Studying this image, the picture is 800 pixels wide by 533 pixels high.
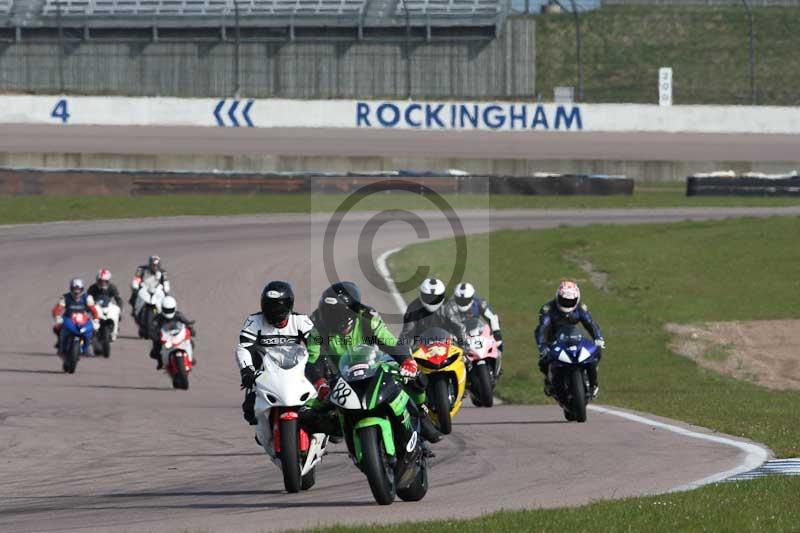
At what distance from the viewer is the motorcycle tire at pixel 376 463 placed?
385 inches

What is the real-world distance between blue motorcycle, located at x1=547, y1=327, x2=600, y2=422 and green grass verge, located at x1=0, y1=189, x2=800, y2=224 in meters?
27.5

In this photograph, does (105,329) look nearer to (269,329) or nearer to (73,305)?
(73,305)

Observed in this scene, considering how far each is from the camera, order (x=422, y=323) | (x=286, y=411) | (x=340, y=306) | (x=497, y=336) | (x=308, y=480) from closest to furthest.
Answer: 1. (x=286, y=411)
2. (x=308, y=480)
3. (x=340, y=306)
4. (x=422, y=323)
5. (x=497, y=336)

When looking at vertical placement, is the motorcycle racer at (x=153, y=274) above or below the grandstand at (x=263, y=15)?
below

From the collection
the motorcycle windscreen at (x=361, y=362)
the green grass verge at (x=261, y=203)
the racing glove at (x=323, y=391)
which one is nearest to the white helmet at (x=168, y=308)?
the racing glove at (x=323, y=391)

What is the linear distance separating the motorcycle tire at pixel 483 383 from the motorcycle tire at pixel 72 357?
279 inches

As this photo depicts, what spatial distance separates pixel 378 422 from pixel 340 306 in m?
1.63

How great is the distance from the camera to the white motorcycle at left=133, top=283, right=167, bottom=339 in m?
25.0

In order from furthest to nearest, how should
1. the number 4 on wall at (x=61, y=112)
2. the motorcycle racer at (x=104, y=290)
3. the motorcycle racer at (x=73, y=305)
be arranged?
the number 4 on wall at (x=61, y=112) → the motorcycle racer at (x=104, y=290) → the motorcycle racer at (x=73, y=305)

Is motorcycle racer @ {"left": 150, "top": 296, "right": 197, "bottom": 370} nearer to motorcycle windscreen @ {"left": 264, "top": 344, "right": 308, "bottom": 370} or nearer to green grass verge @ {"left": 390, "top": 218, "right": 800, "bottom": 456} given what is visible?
green grass verge @ {"left": 390, "top": 218, "right": 800, "bottom": 456}

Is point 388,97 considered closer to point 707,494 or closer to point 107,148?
point 107,148

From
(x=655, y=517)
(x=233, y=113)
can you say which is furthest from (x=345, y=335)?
(x=233, y=113)

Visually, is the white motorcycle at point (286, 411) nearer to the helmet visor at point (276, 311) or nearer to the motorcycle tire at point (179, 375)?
the helmet visor at point (276, 311)

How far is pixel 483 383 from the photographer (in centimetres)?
1728
